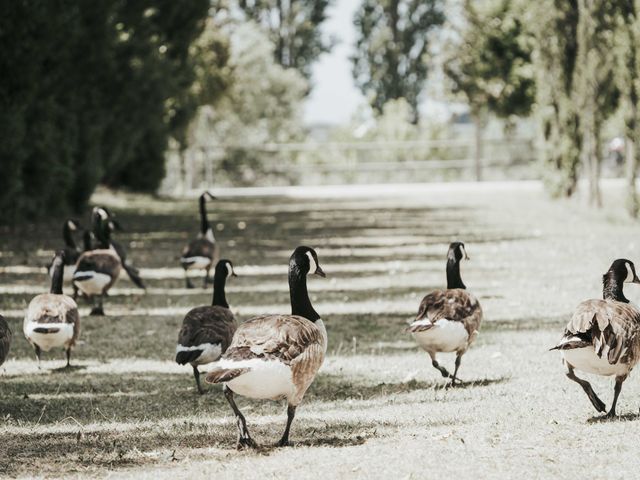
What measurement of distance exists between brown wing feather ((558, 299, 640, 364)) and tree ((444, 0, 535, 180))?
42.9 m

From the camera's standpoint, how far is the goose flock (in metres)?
6.74

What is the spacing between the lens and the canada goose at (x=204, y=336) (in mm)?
8609

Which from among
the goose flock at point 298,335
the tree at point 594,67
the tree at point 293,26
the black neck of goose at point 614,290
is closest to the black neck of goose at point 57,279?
the goose flock at point 298,335

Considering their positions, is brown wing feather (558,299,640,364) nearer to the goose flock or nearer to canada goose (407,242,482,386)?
the goose flock

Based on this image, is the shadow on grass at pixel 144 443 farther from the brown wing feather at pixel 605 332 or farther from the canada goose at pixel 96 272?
the canada goose at pixel 96 272

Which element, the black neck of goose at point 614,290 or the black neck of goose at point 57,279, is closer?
the black neck of goose at point 614,290

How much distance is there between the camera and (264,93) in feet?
230

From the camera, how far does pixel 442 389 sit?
9.00 m

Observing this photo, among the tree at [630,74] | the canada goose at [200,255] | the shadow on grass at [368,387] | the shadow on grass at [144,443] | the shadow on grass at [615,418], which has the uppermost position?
the tree at [630,74]

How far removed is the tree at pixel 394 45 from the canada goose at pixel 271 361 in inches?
2815

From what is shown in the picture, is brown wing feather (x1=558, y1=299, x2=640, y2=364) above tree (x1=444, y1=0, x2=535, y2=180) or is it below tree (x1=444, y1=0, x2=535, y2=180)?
below

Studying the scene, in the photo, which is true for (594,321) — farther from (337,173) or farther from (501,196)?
(337,173)

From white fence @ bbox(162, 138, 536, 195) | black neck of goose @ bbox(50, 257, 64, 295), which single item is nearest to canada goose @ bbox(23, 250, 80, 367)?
black neck of goose @ bbox(50, 257, 64, 295)

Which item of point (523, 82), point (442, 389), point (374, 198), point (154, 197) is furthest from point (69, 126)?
point (523, 82)
